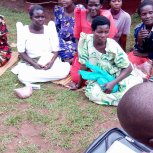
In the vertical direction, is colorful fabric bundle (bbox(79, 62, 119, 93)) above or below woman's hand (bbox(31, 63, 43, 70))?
above

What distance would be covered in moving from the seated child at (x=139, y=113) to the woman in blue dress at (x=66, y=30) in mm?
3432

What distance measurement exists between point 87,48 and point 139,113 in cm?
264

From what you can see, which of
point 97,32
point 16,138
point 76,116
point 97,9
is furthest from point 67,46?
point 16,138

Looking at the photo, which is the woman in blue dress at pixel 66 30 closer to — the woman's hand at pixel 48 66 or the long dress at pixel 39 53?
the long dress at pixel 39 53

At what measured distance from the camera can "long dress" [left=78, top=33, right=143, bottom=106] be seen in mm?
3686

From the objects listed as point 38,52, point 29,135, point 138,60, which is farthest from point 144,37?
point 29,135

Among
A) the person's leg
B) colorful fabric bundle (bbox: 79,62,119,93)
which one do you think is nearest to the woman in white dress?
colorful fabric bundle (bbox: 79,62,119,93)

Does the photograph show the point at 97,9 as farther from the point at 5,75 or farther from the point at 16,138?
the point at 16,138

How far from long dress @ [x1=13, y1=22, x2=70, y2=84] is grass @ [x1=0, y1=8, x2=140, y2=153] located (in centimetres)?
14

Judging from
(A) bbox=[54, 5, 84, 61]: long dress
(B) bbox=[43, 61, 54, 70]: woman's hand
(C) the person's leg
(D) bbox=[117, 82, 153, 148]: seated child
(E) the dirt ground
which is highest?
(D) bbox=[117, 82, 153, 148]: seated child

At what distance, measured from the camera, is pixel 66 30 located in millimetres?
4785

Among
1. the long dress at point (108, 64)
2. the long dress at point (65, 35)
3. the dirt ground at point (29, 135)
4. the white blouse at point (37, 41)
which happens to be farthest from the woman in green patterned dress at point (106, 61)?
the long dress at point (65, 35)

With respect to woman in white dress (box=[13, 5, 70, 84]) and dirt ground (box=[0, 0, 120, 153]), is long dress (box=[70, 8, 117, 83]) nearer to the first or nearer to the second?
woman in white dress (box=[13, 5, 70, 84])

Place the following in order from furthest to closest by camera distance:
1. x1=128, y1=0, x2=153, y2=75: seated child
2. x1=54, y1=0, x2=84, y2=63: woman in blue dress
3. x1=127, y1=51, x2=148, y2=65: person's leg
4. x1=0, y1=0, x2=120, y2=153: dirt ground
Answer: x1=54, y1=0, x2=84, y2=63: woman in blue dress < x1=127, y1=51, x2=148, y2=65: person's leg < x1=128, y1=0, x2=153, y2=75: seated child < x1=0, y1=0, x2=120, y2=153: dirt ground
